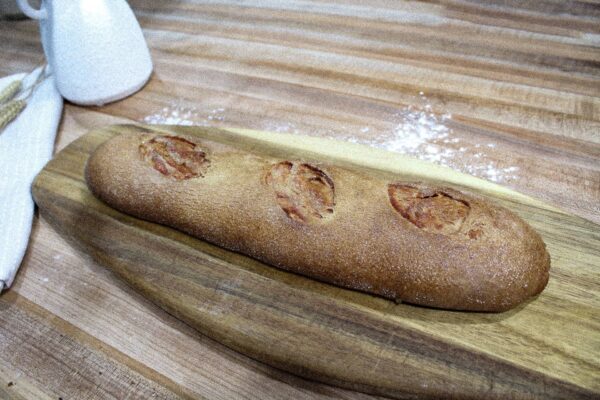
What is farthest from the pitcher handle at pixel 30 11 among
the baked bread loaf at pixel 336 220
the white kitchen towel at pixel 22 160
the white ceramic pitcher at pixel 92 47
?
the baked bread loaf at pixel 336 220

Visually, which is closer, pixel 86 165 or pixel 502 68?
pixel 86 165

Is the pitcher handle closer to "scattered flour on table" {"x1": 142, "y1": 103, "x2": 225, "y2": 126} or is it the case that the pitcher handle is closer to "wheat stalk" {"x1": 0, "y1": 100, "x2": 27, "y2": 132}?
"wheat stalk" {"x1": 0, "y1": 100, "x2": 27, "y2": 132}

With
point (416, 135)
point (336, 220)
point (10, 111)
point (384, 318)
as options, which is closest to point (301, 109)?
point (416, 135)

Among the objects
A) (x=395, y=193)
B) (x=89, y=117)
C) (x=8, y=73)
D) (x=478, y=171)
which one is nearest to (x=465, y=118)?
(x=478, y=171)

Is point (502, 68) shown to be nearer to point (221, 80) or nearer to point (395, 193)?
point (395, 193)

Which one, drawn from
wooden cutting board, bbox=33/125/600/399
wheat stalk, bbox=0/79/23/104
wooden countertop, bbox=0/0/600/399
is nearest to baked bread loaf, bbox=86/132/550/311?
wooden cutting board, bbox=33/125/600/399

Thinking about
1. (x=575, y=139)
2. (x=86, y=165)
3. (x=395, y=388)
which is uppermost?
(x=575, y=139)
